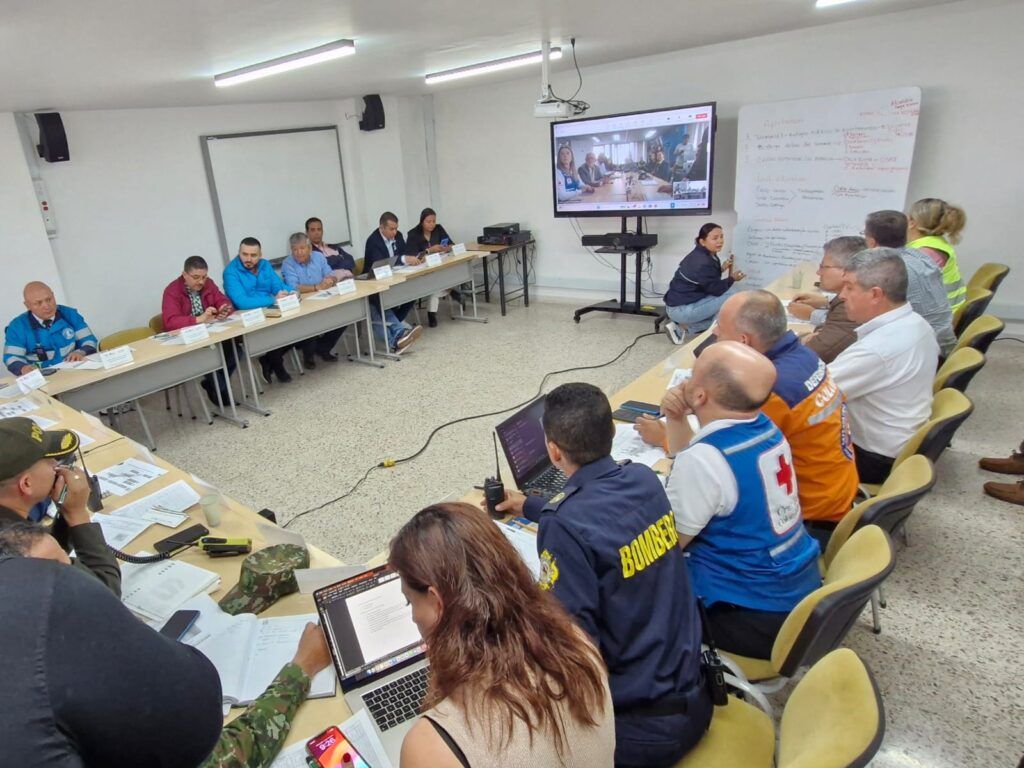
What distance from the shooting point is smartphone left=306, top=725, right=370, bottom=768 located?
1.18m

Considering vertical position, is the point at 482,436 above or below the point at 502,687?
below

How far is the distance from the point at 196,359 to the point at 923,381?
427 centimetres

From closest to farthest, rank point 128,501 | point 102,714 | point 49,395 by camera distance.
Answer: point 102,714 → point 128,501 → point 49,395

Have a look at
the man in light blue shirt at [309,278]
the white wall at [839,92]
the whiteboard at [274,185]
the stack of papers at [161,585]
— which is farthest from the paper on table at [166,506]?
the white wall at [839,92]

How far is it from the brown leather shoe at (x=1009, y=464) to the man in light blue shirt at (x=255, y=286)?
15.9 ft

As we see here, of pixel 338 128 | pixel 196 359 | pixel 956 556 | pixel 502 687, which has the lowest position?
pixel 956 556

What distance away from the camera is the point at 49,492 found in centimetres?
158

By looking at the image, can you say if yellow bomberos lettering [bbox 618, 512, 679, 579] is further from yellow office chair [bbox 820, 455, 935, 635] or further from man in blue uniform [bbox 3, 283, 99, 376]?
man in blue uniform [bbox 3, 283, 99, 376]

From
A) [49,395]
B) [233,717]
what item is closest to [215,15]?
[49,395]

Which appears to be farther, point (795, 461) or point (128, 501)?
point (128, 501)

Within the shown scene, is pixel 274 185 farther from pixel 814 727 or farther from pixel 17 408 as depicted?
pixel 814 727

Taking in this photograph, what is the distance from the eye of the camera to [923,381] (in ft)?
8.05


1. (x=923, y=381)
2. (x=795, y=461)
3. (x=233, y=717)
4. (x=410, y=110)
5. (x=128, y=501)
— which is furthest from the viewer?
(x=410, y=110)

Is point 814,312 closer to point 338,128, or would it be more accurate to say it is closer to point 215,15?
point 215,15
